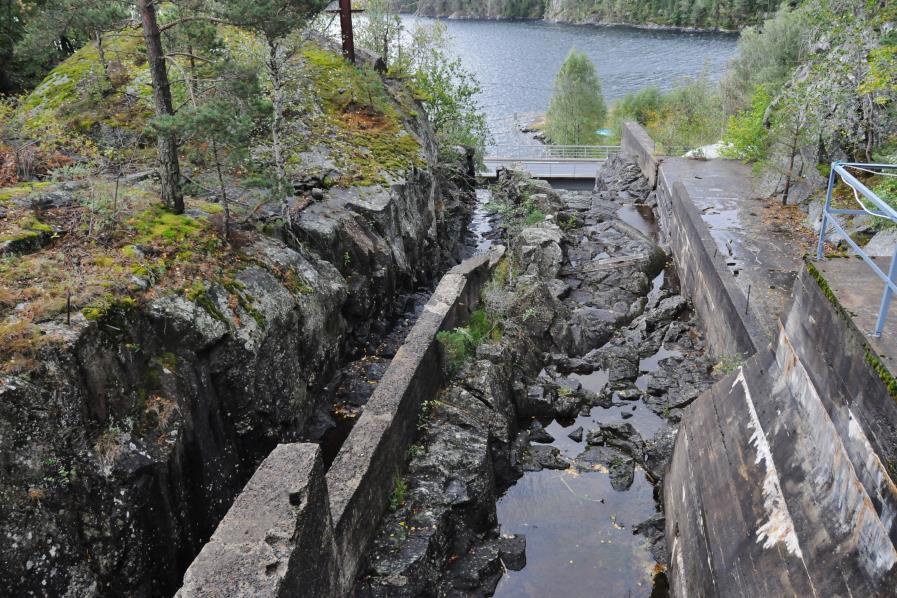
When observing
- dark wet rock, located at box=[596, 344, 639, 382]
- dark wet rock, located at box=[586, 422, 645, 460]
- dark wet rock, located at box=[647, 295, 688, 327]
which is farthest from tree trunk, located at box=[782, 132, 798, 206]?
dark wet rock, located at box=[586, 422, 645, 460]

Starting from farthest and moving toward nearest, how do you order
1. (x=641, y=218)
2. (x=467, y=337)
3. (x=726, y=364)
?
(x=641, y=218), (x=726, y=364), (x=467, y=337)

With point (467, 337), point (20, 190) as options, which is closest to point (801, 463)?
point (467, 337)

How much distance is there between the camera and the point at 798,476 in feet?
21.5

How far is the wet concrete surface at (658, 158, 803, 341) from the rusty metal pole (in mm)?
13070

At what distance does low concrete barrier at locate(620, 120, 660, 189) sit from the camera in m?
29.2

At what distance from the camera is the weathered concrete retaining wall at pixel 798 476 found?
5402 millimetres

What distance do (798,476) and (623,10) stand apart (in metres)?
98.6

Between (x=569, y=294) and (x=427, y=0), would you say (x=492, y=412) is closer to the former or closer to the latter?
(x=569, y=294)

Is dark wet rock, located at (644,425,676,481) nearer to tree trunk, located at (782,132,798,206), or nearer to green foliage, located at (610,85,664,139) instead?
tree trunk, located at (782,132,798,206)

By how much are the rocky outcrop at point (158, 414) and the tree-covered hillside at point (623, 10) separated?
61106 millimetres

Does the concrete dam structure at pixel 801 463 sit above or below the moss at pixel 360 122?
below

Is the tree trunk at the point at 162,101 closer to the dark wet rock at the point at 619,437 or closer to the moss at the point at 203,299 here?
the moss at the point at 203,299

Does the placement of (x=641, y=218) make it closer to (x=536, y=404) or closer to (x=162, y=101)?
(x=536, y=404)

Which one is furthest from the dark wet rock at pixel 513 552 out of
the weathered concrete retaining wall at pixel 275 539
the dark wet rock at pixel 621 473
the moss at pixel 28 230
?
the moss at pixel 28 230
